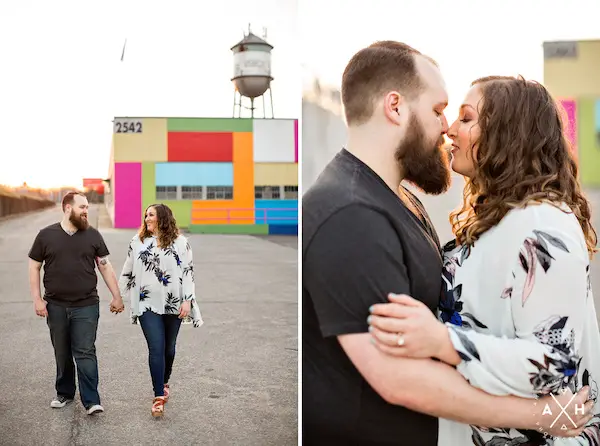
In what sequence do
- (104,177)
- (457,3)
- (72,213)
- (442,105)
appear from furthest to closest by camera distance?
(104,177)
(72,213)
(457,3)
(442,105)

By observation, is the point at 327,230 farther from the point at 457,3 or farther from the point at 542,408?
the point at 457,3

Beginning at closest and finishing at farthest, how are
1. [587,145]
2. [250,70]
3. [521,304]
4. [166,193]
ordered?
[521,304], [587,145], [250,70], [166,193]

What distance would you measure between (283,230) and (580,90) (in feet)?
4.72

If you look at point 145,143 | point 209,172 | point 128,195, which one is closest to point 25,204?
point 128,195

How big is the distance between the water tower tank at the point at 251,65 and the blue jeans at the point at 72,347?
44.7 inches

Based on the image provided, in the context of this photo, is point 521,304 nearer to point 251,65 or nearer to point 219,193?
point 251,65

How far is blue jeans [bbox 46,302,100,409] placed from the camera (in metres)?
2.70

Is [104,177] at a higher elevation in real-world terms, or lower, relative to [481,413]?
higher

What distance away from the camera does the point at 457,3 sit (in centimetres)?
215

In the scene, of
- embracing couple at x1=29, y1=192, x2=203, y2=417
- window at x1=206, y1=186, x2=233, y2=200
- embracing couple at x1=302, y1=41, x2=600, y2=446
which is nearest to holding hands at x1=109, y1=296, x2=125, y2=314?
embracing couple at x1=29, y1=192, x2=203, y2=417

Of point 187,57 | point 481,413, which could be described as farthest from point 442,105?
point 187,57

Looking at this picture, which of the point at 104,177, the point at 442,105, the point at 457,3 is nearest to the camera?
the point at 442,105

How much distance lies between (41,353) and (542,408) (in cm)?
198

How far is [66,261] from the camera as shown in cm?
271
